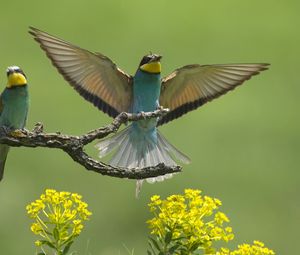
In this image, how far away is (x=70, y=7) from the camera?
627 centimetres

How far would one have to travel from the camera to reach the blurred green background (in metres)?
4.18

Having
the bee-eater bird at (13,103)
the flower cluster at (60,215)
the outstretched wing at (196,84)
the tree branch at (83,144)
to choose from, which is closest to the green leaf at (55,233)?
the flower cluster at (60,215)

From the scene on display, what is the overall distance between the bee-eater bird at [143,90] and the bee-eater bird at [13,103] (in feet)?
0.35

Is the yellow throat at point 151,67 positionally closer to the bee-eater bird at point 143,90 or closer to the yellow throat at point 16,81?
the bee-eater bird at point 143,90

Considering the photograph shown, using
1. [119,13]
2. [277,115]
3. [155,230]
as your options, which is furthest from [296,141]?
[155,230]

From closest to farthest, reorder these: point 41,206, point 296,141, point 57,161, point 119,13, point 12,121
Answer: point 41,206, point 12,121, point 57,161, point 296,141, point 119,13

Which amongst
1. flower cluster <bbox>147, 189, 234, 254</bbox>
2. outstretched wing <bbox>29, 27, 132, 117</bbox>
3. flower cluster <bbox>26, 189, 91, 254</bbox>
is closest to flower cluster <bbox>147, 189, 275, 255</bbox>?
flower cluster <bbox>147, 189, 234, 254</bbox>

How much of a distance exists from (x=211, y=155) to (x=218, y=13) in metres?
1.73

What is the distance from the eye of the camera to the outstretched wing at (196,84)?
3.26 metres

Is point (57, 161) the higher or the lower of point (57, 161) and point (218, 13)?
the lower

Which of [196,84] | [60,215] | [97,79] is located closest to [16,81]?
[97,79]

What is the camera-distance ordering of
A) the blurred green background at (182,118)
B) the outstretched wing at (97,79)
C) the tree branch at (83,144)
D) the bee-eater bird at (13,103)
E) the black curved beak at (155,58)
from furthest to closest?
the blurred green background at (182,118), the black curved beak at (155,58), the outstretched wing at (97,79), the bee-eater bird at (13,103), the tree branch at (83,144)

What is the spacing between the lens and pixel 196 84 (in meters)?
3.31

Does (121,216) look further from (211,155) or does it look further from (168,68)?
(168,68)
